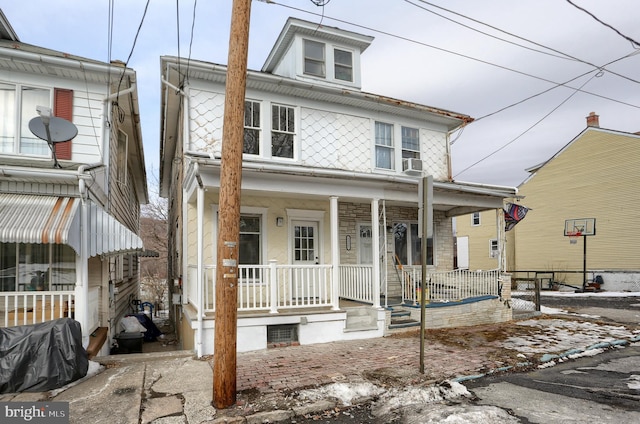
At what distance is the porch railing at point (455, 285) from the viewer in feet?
33.1

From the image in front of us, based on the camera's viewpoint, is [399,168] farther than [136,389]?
Yes

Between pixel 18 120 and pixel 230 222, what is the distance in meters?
6.16

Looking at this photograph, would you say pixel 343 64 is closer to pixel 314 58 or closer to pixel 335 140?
pixel 314 58

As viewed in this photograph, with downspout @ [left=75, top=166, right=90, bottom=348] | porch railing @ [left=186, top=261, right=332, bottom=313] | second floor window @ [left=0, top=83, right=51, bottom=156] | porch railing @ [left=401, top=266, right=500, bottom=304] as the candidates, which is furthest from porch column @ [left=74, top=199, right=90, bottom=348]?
porch railing @ [left=401, top=266, right=500, bottom=304]

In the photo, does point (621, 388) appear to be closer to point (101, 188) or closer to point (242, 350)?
point (242, 350)

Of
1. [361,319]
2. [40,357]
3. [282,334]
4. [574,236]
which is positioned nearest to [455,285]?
[361,319]

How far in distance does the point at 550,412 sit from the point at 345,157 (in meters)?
7.76

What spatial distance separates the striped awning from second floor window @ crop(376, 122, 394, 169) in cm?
712

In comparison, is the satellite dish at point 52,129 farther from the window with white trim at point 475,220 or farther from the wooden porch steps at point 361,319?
the window with white trim at point 475,220

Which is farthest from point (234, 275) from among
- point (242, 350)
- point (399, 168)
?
point (399, 168)

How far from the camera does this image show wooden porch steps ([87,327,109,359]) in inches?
255

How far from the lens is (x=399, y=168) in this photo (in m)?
11.6

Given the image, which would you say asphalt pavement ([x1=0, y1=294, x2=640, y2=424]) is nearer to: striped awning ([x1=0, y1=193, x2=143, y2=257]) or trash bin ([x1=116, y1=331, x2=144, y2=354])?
striped awning ([x1=0, y1=193, x2=143, y2=257])

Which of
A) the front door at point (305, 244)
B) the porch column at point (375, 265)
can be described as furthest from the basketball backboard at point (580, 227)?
the front door at point (305, 244)
